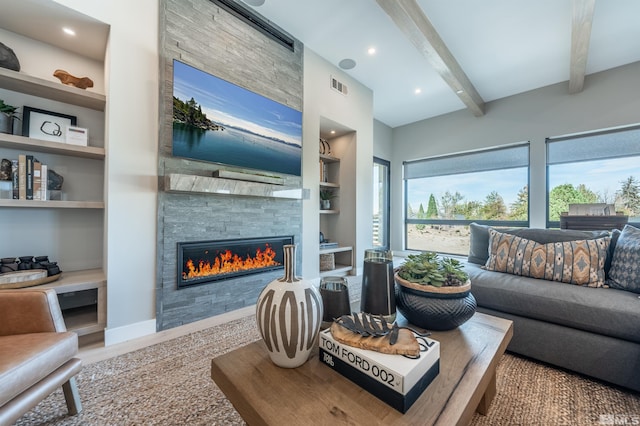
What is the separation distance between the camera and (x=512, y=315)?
170 cm

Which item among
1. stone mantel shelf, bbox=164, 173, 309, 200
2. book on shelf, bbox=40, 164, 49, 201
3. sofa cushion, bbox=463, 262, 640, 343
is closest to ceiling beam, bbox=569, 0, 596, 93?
sofa cushion, bbox=463, 262, 640, 343

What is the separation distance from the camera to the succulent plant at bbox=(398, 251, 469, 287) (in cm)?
112

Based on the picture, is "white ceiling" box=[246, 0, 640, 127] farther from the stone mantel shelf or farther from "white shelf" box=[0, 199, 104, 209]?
"white shelf" box=[0, 199, 104, 209]

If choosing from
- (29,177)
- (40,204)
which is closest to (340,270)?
(40,204)

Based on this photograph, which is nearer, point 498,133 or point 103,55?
point 103,55

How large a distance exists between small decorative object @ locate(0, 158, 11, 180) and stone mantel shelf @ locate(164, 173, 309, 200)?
906mm

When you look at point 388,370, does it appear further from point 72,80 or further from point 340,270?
point 340,270

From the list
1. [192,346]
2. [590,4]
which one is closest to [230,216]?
[192,346]

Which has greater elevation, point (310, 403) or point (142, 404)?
point (310, 403)

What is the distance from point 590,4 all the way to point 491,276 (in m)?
2.46

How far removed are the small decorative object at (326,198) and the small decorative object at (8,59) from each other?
10.6ft

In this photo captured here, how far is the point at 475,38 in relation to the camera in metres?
2.87

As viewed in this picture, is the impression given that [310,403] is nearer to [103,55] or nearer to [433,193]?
[103,55]

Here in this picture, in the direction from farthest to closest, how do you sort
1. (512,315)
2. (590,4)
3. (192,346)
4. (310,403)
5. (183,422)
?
1. (590,4)
2. (192,346)
3. (512,315)
4. (183,422)
5. (310,403)
